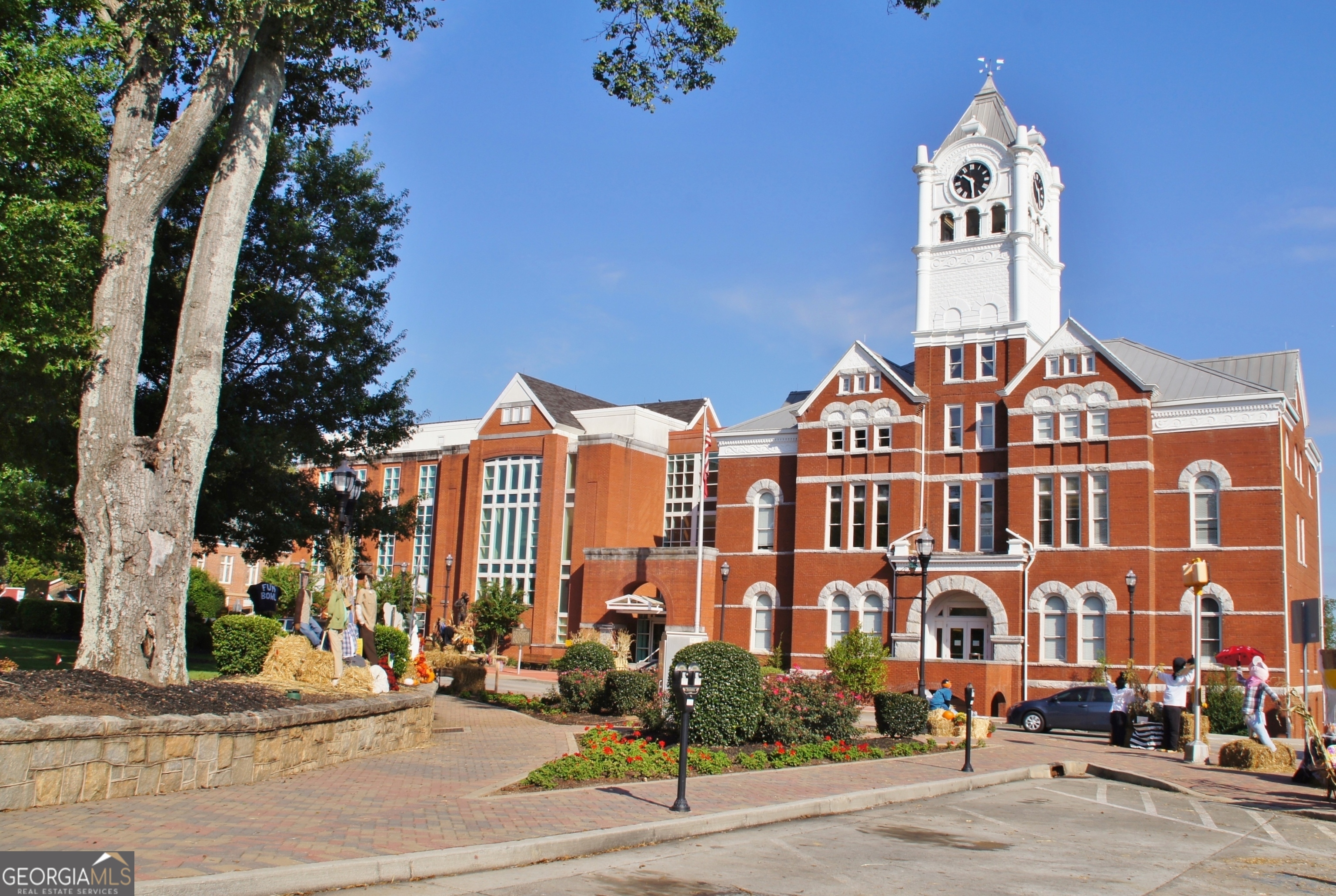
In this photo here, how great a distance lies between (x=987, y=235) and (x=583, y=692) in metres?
26.9

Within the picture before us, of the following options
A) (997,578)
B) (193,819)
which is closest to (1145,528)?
(997,578)

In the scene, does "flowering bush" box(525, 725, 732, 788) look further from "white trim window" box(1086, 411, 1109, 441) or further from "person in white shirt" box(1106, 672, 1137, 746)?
"white trim window" box(1086, 411, 1109, 441)

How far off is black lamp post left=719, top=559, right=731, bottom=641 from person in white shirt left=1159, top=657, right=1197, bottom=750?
17.8m

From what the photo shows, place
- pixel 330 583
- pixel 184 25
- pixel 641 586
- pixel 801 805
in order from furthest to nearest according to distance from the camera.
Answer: pixel 641 586
pixel 330 583
pixel 184 25
pixel 801 805

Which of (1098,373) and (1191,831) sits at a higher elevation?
(1098,373)

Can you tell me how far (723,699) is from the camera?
16.0 meters

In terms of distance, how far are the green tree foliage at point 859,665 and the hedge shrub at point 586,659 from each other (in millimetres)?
6420

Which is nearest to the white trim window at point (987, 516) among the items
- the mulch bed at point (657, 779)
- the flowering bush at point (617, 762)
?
the mulch bed at point (657, 779)

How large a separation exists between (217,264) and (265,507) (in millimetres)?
10455

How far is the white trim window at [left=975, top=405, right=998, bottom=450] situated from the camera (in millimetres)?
39500

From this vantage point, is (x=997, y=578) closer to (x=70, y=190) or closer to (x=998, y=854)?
(x=998, y=854)

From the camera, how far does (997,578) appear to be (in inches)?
1460

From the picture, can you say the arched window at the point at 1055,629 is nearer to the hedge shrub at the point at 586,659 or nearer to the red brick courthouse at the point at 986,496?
the red brick courthouse at the point at 986,496

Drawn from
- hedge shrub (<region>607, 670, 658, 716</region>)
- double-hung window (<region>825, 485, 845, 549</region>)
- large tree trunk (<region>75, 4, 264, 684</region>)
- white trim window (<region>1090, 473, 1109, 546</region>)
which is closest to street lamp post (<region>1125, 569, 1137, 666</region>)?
white trim window (<region>1090, 473, 1109, 546</region>)
